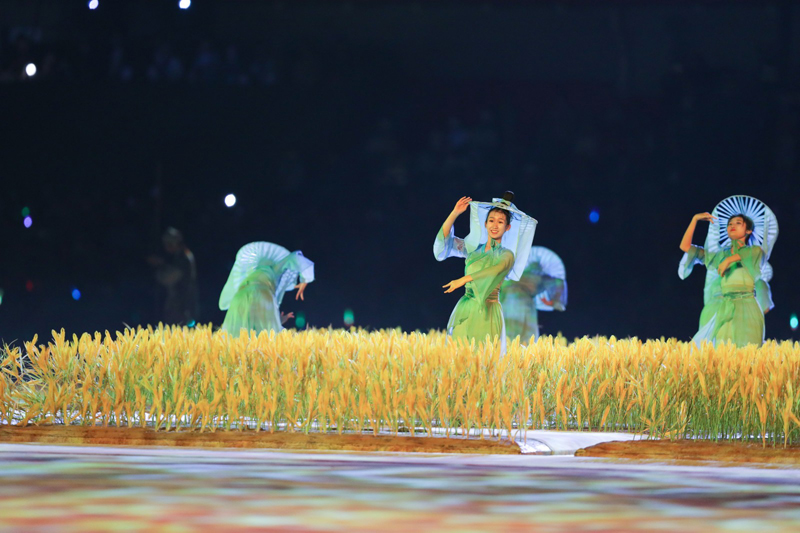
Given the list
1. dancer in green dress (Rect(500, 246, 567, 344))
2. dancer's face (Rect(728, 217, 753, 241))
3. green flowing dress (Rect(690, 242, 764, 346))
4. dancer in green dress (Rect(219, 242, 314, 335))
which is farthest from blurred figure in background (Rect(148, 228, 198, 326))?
dancer's face (Rect(728, 217, 753, 241))

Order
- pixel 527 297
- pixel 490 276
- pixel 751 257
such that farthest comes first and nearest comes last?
pixel 527 297, pixel 751 257, pixel 490 276

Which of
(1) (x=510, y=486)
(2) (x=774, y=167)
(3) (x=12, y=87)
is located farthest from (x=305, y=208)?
(1) (x=510, y=486)

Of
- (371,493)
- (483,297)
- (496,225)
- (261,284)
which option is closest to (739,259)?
(496,225)

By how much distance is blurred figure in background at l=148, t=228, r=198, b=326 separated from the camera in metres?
9.76

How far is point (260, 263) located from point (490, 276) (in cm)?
246

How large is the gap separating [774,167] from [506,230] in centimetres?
458

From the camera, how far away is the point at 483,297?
5680 mm

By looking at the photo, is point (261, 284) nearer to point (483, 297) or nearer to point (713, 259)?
point (483, 297)

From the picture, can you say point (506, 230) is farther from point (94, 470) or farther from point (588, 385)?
point (94, 470)

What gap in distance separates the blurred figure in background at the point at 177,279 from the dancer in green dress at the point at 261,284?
2.05 metres

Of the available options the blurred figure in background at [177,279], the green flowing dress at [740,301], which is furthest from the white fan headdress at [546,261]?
the blurred figure in background at [177,279]

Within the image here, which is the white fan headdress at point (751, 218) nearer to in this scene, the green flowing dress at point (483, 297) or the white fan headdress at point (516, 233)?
the white fan headdress at point (516, 233)

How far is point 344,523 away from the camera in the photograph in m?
3.01

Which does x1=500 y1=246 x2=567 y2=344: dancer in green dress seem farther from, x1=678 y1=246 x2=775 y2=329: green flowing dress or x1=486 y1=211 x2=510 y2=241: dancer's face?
x1=486 y1=211 x2=510 y2=241: dancer's face
